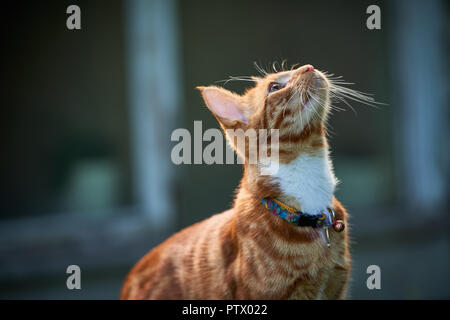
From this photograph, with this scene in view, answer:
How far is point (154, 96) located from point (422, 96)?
300 centimetres

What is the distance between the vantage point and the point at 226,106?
1.84 meters

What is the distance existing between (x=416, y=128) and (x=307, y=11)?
2.86 m

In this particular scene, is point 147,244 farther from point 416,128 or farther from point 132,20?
point 416,128

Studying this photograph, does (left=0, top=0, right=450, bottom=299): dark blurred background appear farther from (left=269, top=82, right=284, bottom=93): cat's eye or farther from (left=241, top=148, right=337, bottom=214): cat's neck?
(left=241, top=148, right=337, bottom=214): cat's neck

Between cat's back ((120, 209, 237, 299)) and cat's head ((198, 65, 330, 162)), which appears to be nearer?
cat's head ((198, 65, 330, 162))

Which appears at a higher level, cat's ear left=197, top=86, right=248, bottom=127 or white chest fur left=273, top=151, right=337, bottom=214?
cat's ear left=197, top=86, right=248, bottom=127

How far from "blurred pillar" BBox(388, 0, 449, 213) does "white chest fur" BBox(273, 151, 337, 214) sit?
3.78 metres

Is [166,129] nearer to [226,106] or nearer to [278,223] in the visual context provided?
[226,106]

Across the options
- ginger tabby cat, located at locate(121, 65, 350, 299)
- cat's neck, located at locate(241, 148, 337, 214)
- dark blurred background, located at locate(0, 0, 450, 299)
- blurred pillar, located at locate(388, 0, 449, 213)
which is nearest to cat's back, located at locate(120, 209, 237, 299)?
ginger tabby cat, located at locate(121, 65, 350, 299)

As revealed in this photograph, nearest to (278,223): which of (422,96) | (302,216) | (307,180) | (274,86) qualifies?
(302,216)

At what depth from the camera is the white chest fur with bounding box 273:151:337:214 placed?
1730 millimetres

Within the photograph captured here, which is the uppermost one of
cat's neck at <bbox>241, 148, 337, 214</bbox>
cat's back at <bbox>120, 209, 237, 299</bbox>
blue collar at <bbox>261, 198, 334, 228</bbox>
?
cat's neck at <bbox>241, 148, 337, 214</bbox>
